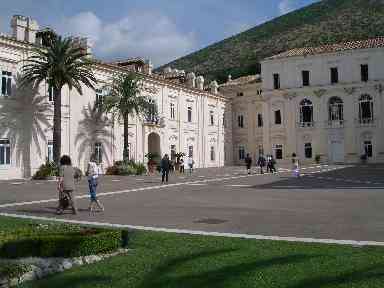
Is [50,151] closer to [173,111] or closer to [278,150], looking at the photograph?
[173,111]

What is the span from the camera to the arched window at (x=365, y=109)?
5684 centimetres

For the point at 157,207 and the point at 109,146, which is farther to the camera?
the point at 109,146

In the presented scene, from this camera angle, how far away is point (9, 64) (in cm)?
3153

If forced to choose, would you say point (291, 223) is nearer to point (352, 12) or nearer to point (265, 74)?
point (265, 74)

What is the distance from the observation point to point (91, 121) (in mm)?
37781

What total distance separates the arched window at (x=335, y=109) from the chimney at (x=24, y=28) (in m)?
37.0

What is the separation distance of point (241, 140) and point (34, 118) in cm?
3343

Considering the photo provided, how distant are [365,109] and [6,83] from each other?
41.4m

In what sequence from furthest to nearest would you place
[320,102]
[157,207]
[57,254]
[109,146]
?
[320,102]
[109,146]
[157,207]
[57,254]

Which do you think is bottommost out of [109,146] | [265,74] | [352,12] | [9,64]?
[109,146]

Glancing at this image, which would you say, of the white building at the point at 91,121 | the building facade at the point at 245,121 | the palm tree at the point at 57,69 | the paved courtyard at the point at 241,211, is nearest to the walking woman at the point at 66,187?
the paved courtyard at the point at 241,211

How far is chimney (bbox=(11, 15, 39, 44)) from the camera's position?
109 ft

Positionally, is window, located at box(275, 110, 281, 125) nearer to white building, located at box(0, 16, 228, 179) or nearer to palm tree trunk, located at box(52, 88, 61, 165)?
white building, located at box(0, 16, 228, 179)

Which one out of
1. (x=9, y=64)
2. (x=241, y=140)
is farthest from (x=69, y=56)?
(x=241, y=140)
